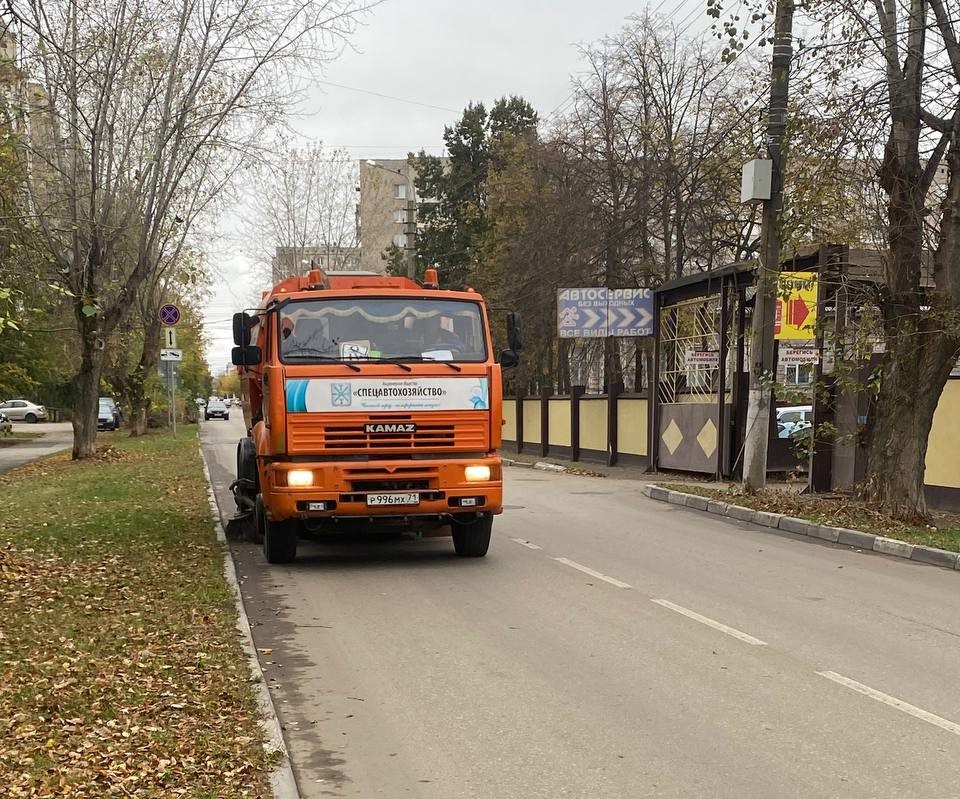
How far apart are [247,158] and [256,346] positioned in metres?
12.2

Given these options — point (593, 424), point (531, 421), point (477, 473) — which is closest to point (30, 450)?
point (531, 421)

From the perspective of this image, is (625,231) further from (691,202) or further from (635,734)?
(635,734)

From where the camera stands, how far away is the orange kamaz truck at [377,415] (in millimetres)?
9969

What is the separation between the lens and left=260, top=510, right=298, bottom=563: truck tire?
34.7 ft

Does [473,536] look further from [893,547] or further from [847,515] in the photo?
[847,515]

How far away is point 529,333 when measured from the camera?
39.5 metres

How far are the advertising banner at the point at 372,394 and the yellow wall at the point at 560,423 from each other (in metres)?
20.0

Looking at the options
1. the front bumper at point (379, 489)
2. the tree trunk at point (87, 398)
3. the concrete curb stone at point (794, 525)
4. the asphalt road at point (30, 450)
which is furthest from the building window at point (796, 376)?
the asphalt road at point (30, 450)

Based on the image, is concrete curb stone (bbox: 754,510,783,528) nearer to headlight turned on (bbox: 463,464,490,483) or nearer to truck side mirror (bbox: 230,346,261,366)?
headlight turned on (bbox: 463,464,490,483)

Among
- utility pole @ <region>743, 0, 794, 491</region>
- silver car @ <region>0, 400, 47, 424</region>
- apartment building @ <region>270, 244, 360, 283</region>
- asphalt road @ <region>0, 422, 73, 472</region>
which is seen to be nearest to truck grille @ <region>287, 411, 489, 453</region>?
utility pole @ <region>743, 0, 794, 491</region>

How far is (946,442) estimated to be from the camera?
14.9 metres

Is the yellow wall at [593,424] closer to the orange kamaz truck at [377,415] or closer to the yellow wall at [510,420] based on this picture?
the yellow wall at [510,420]

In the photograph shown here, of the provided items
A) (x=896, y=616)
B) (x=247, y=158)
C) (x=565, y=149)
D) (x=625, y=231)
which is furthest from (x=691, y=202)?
(x=896, y=616)

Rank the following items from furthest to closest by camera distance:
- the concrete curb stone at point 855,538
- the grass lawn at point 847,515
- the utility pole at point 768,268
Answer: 1. the utility pole at point 768,268
2. the concrete curb stone at point 855,538
3. the grass lawn at point 847,515
